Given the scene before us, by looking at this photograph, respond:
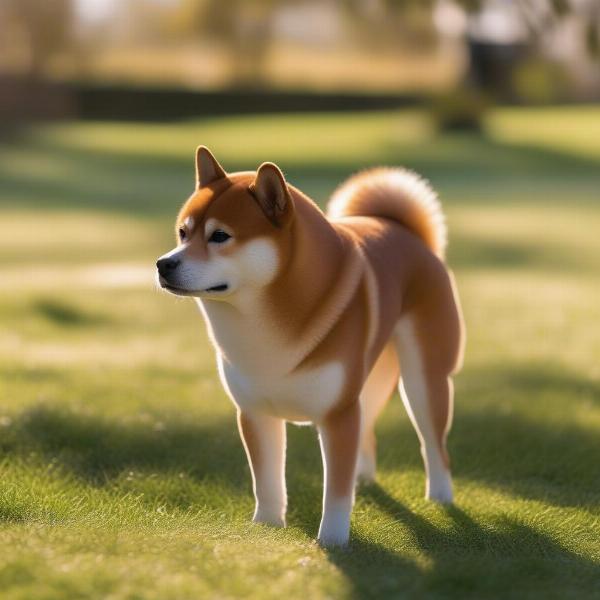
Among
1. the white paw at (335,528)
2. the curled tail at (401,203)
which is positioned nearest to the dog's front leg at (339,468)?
the white paw at (335,528)

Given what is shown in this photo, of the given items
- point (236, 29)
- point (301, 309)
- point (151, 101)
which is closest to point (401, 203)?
point (301, 309)

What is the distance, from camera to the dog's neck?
155 inches

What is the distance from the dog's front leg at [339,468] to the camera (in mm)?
4121

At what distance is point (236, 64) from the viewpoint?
4644cm

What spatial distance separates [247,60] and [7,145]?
18173mm

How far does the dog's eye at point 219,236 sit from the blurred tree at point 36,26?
38.7 meters

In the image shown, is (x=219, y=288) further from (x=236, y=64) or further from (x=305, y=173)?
(x=236, y=64)

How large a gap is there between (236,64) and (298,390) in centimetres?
4357

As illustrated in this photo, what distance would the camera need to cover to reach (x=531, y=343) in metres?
8.84

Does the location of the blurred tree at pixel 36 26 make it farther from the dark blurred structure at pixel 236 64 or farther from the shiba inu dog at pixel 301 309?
the shiba inu dog at pixel 301 309

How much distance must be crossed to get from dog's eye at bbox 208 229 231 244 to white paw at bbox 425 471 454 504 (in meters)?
1.81

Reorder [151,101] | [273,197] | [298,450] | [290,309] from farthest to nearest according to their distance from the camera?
[151,101] < [298,450] < [290,309] < [273,197]

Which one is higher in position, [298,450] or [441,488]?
[441,488]

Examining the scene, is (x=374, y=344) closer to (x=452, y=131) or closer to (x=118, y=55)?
(x=452, y=131)
